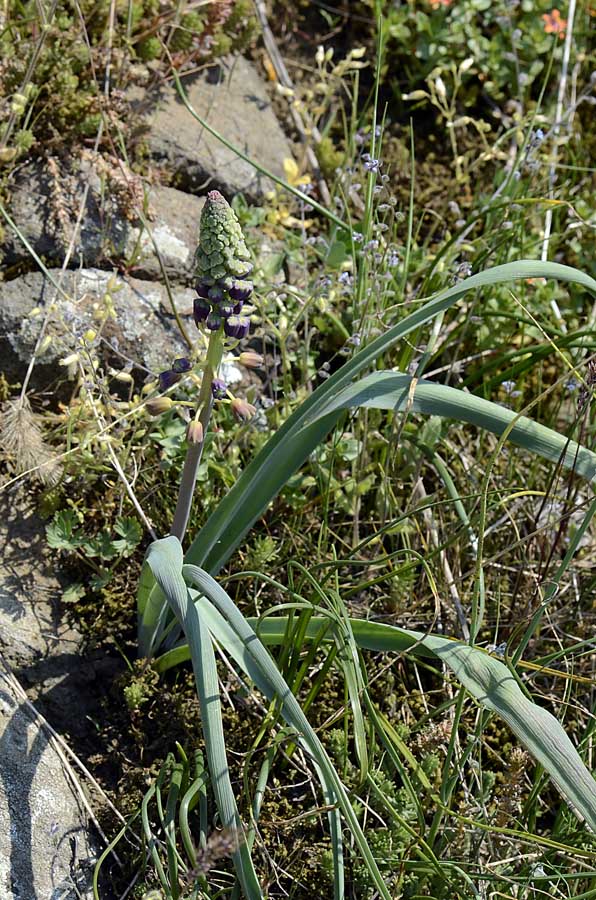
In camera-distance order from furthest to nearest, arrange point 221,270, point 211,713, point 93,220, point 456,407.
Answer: point 93,220 < point 456,407 < point 221,270 < point 211,713

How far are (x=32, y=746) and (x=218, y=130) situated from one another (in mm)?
2390

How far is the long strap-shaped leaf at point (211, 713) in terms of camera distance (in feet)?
5.53

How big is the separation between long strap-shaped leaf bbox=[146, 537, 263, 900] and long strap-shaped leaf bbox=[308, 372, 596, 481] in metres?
0.51

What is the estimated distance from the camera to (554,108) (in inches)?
150

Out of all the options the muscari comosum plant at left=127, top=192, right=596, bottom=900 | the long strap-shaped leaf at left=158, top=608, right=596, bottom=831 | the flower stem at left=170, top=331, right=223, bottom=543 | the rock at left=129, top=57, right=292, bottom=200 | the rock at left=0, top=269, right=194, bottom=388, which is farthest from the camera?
the rock at left=129, top=57, right=292, bottom=200

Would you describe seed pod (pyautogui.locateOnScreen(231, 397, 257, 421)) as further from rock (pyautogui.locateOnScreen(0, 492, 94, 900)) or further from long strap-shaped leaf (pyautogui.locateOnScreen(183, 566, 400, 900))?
rock (pyautogui.locateOnScreen(0, 492, 94, 900))

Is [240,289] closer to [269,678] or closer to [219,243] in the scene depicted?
[219,243]

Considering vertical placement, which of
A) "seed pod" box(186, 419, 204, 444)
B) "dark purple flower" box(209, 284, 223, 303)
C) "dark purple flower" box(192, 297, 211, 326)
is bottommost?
"seed pod" box(186, 419, 204, 444)

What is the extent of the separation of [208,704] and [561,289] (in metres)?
2.39

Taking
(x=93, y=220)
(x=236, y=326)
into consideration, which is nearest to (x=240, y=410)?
(x=236, y=326)

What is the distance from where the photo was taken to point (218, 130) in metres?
3.51

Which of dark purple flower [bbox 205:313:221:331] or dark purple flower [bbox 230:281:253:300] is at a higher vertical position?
dark purple flower [bbox 230:281:253:300]

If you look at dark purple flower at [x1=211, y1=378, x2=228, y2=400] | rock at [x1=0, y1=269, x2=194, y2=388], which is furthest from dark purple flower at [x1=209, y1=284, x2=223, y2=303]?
rock at [x1=0, y1=269, x2=194, y2=388]

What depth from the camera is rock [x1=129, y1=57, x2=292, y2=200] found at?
11.0 ft
